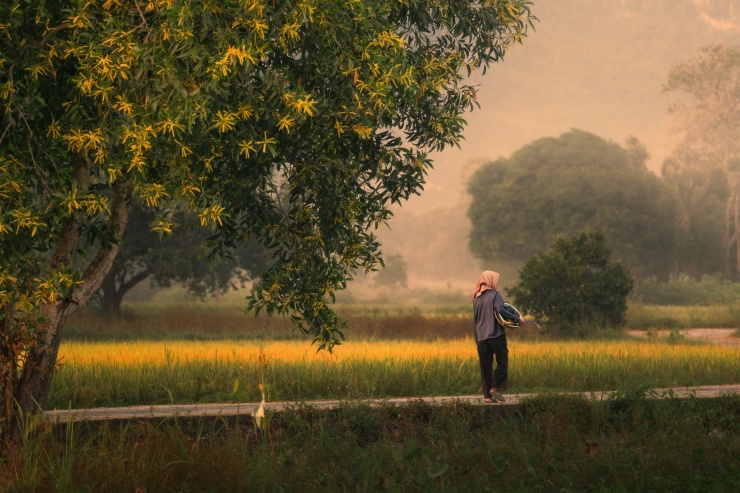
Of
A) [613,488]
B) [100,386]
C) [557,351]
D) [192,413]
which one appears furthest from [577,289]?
[613,488]

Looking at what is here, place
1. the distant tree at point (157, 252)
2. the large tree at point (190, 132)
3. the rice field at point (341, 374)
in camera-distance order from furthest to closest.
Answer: the distant tree at point (157, 252) → the rice field at point (341, 374) → the large tree at point (190, 132)

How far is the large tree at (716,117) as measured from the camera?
86.3 m

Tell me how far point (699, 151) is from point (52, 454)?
291 feet

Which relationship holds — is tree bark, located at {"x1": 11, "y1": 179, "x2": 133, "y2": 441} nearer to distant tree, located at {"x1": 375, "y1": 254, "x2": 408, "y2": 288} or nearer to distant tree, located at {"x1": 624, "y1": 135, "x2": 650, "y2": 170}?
distant tree, located at {"x1": 624, "y1": 135, "x2": 650, "y2": 170}

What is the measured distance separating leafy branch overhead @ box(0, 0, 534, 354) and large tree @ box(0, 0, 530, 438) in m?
0.02

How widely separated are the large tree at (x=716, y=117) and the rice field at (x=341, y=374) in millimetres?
65017

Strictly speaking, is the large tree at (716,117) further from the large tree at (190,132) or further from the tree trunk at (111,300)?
the large tree at (190,132)

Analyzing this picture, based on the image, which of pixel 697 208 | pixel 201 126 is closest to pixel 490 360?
pixel 201 126

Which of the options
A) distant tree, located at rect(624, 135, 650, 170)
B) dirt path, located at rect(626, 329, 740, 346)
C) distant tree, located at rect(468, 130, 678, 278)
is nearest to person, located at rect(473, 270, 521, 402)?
dirt path, located at rect(626, 329, 740, 346)

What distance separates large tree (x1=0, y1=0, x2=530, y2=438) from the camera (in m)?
11.4

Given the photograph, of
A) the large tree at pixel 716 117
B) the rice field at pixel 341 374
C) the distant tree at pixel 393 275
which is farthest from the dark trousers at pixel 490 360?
the distant tree at pixel 393 275

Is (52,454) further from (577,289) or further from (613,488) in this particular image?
(577,289)

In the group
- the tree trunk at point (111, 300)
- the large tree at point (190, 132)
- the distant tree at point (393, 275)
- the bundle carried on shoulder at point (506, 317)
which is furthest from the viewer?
the distant tree at point (393, 275)

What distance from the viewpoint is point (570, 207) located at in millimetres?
80062
